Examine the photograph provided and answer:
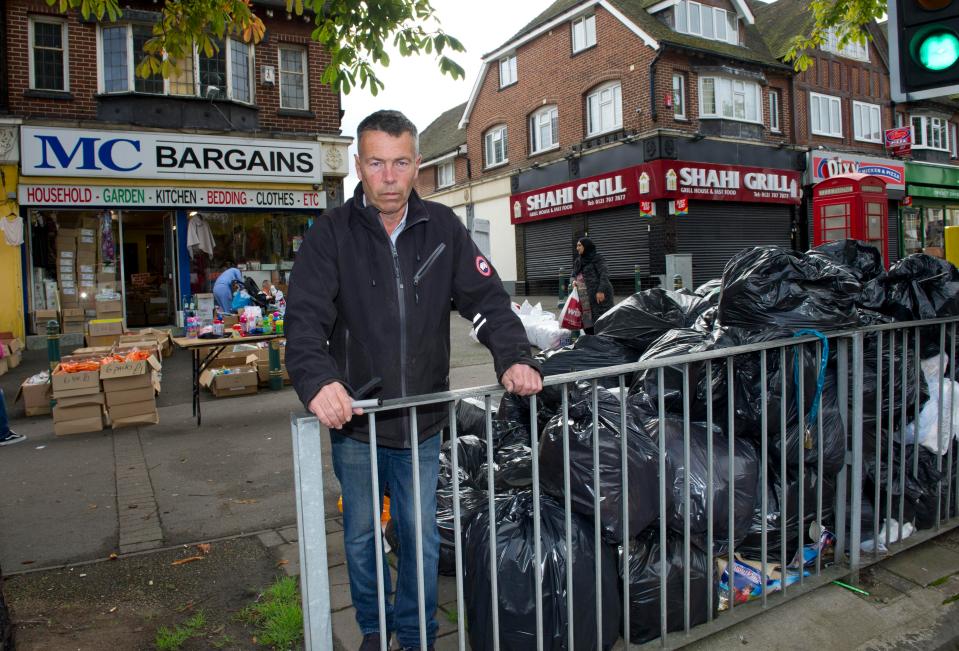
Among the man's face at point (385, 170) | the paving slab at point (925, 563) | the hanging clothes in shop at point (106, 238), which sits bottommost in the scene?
the paving slab at point (925, 563)

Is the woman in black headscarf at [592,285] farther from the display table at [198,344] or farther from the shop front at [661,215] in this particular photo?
the shop front at [661,215]

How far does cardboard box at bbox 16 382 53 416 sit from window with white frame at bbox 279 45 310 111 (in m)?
8.98

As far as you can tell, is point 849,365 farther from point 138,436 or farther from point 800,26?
point 800,26

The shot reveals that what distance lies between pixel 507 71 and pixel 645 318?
79.7 ft

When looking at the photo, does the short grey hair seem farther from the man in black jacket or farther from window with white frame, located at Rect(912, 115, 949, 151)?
window with white frame, located at Rect(912, 115, 949, 151)

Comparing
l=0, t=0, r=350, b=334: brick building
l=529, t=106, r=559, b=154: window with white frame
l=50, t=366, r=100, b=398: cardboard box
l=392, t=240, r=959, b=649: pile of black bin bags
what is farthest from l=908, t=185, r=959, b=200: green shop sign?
l=50, t=366, r=100, b=398: cardboard box

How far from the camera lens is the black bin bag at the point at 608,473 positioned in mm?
2584

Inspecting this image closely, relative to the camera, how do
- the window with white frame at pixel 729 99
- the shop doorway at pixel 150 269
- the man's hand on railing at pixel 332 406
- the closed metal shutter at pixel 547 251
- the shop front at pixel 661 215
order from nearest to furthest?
1. the man's hand on railing at pixel 332 406
2. the shop doorway at pixel 150 269
3. the shop front at pixel 661 215
4. the window with white frame at pixel 729 99
5. the closed metal shutter at pixel 547 251

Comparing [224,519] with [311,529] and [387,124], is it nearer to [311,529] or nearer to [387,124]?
[311,529]

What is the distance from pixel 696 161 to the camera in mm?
20688

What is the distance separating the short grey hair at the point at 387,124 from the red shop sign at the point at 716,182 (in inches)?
723

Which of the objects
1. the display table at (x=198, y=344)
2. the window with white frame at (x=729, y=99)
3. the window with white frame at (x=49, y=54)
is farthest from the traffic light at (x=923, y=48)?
the window with white frame at (x=729, y=99)

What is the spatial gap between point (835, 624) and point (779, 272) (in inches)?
65.0

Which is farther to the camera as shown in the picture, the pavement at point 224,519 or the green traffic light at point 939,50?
the green traffic light at point 939,50
